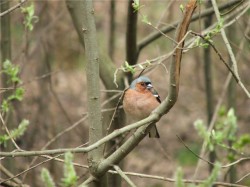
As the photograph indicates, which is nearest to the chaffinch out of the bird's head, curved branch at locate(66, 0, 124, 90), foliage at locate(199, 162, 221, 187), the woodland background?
the bird's head

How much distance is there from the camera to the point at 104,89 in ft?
28.6

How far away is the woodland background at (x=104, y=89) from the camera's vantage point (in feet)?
26.0

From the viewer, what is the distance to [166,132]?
11.8m

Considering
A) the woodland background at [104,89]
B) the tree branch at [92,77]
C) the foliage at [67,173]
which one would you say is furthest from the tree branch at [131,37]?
the foliage at [67,173]

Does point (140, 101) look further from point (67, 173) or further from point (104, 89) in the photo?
point (104, 89)

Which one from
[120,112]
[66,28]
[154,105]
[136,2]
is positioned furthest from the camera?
[66,28]

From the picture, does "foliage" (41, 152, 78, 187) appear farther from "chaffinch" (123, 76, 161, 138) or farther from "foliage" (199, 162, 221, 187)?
"chaffinch" (123, 76, 161, 138)

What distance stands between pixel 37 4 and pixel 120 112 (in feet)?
12.5

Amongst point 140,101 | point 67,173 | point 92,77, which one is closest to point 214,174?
point 67,173

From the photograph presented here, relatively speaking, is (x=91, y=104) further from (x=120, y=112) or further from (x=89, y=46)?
(x=120, y=112)

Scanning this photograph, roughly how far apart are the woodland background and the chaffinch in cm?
161

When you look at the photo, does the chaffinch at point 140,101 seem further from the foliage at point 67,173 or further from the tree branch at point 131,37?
the foliage at point 67,173

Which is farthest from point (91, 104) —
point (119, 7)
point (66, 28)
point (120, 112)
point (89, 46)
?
point (119, 7)

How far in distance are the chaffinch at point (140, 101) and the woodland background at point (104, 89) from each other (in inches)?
63.3
